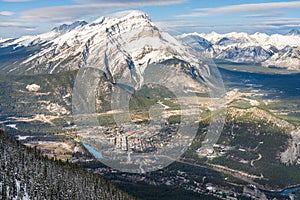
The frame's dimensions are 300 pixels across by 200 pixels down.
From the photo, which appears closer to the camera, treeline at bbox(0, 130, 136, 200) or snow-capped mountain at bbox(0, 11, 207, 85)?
treeline at bbox(0, 130, 136, 200)

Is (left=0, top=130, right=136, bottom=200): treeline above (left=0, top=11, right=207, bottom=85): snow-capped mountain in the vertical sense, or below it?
below

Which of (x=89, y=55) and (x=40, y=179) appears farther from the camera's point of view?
(x=89, y=55)

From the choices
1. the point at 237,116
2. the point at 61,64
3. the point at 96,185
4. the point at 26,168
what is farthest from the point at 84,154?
the point at 61,64

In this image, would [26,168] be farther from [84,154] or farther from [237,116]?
[237,116]

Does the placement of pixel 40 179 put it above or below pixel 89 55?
below

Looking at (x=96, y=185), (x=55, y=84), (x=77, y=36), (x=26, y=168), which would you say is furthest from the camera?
(x=77, y=36)

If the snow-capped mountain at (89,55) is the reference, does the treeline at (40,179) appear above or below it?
below

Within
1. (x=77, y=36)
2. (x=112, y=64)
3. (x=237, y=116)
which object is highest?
(x=77, y=36)

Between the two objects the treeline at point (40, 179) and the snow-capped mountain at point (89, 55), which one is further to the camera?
the snow-capped mountain at point (89, 55)
